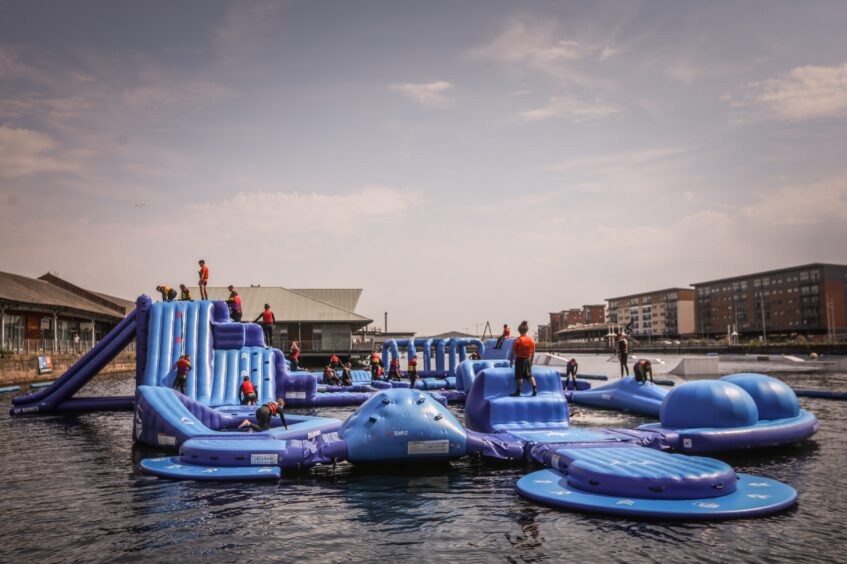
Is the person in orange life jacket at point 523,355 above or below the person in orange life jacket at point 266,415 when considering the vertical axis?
above

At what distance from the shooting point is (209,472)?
11289 mm

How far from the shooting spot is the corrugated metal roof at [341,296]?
75.0 m

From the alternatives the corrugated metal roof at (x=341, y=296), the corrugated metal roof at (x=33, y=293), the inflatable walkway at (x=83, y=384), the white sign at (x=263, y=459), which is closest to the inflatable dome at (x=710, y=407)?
the white sign at (x=263, y=459)

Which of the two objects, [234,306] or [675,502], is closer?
[675,502]

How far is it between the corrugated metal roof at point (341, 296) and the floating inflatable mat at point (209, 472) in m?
62.4

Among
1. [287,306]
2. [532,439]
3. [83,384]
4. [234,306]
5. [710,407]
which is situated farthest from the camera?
[287,306]

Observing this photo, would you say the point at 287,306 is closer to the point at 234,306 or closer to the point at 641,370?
A: the point at 234,306

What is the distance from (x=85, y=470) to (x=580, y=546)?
30.6 ft

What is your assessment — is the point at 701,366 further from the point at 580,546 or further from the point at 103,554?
the point at 103,554

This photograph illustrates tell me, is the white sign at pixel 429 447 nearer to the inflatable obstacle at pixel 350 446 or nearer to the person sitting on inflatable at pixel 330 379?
the inflatable obstacle at pixel 350 446

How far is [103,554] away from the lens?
739 cm

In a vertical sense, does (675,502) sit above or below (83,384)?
below

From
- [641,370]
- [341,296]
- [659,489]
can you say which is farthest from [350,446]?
[341,296]

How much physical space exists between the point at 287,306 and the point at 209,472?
54.3 metres
